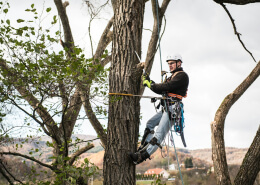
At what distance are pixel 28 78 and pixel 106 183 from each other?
1.58 meters

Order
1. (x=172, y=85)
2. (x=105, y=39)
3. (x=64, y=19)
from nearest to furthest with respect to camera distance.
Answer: (x=172, y=85) → (x=64, y=19) → (x=105, y=39)

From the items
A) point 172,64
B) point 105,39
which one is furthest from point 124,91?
point 105,39

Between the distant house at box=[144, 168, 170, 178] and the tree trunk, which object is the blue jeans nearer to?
the tree trunk

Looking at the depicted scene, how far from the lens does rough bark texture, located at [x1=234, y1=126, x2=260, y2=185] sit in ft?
19.0

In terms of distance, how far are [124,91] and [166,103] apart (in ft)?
2.61

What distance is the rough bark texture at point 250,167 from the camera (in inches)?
228

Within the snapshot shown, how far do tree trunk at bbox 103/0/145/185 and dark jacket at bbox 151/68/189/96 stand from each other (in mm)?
323

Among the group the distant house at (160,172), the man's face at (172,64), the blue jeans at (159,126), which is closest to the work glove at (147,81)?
the blue jeans at (159,126)

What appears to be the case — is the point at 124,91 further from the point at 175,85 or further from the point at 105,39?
the point at 105,39

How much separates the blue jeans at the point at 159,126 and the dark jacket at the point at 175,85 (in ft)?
0.81

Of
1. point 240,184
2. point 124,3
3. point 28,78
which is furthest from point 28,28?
point 240,184

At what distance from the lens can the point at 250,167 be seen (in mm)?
5812

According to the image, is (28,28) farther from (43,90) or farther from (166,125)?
(166,125)

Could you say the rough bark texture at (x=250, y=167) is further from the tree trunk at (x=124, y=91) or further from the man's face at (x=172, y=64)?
the tree trunk at (x=124, y=91)
